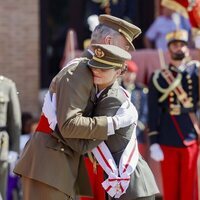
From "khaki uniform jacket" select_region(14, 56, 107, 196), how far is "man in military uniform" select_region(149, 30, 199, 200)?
2144 mm

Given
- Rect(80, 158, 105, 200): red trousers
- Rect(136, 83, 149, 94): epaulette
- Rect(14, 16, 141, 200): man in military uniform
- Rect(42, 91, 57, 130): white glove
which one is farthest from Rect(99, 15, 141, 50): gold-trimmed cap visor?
Rect(136, 83, 149, 94): epaulette

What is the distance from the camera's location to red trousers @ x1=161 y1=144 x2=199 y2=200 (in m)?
6.47

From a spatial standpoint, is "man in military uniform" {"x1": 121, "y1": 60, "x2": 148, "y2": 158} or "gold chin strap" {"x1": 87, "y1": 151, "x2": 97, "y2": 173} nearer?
"gold chin strap" {"x1": 87, "y1": 151, "x2": 97, "y2": 173}

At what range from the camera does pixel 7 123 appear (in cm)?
623

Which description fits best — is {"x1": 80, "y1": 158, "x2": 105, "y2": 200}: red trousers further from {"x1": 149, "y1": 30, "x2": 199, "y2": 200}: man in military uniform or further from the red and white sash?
{"x1": 149, "y1": 30, "x2": 199, "y2": 200}: man in military uniform

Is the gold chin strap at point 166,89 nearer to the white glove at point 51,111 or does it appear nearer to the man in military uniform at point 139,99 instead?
the man in military uniform at point 139,99

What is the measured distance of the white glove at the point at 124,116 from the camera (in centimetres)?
434

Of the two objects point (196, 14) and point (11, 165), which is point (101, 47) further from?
point (11, 165)

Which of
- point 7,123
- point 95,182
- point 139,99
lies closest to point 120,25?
point 95,182

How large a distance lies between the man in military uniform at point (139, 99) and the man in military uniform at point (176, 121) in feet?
1.99

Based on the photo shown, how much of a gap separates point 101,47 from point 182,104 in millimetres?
2392

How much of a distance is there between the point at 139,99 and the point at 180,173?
105 centimetres

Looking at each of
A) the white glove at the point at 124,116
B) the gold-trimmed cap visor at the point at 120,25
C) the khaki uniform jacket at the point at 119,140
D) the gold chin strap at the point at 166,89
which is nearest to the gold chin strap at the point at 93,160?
the khaki uniform jacket at the point at 119,140

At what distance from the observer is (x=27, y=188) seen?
4418 mm
